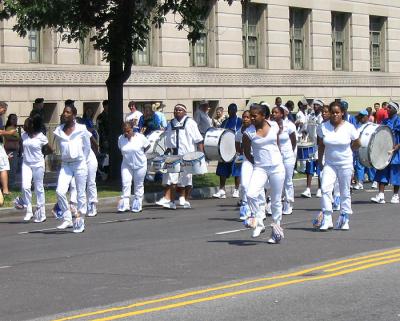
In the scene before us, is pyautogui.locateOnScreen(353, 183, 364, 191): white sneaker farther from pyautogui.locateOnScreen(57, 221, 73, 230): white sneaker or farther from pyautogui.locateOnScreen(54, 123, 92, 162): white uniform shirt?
pyautogui.locateOnScreen(54, 123, 92, 162): white uniform shirt

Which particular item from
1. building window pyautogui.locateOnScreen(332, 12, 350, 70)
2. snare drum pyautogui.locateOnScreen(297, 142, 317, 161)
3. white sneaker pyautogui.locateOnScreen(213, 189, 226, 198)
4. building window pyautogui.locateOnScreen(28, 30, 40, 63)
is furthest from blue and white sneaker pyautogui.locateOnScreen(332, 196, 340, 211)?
building window pyautogui.locateOnScreen(332, 12, 350, 70)

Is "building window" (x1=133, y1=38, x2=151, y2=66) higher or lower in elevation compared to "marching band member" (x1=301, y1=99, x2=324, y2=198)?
higher

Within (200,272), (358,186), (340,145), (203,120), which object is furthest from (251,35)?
(200,272)

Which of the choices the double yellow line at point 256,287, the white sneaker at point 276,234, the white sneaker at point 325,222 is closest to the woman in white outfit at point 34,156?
the white sneaker at point 325,222

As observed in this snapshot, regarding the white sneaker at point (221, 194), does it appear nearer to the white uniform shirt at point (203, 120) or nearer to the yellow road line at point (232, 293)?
the white uniform shirt at point (203, 120)

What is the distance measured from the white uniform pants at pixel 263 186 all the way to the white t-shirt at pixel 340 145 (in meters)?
1.49

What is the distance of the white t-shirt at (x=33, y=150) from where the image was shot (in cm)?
1900

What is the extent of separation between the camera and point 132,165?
21.2m

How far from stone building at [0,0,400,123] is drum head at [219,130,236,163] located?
10.4m

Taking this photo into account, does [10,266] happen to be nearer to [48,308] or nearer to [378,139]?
[48,308]

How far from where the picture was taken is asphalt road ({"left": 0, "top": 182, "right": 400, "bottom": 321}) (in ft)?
33.8

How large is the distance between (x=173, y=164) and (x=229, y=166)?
330 cm

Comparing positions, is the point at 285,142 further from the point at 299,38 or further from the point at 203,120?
the point at 299,38

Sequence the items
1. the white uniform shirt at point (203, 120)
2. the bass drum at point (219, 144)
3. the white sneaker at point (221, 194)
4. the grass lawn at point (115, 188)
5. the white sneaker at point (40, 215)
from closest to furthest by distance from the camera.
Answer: the white sneaker at point (40, 215) < the grass lawn at point (115, 188) < the bass drum at point (219, 144) < the white sneaker at point (221, 194) < the white uniform shirt at point (203, 120)
